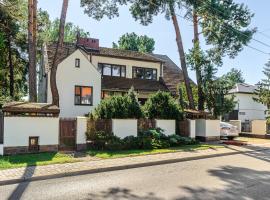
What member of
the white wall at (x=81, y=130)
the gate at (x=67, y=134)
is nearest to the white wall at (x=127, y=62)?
the white wall at (x=81, y=130)

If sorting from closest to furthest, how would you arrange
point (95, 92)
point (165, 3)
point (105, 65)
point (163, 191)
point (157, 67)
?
point (163, 191) → point (165, 3) → point (95, 92) → point (105, 65) → point (157, 67)

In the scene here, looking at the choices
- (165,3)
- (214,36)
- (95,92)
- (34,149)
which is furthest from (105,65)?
(34,149)

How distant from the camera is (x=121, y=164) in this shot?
12.6 m

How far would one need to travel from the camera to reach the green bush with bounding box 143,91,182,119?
21.1m

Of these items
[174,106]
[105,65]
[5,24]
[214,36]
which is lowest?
[174,106]

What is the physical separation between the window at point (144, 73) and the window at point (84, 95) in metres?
6.95

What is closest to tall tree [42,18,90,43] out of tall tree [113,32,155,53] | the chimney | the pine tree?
tall tree [113,32,155,53]

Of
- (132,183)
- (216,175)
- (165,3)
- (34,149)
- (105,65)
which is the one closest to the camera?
(132,183)

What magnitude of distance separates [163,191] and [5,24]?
28.4m

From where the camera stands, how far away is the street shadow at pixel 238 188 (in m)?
8.07

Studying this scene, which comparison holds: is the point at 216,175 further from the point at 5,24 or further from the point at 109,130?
the point at 5,24

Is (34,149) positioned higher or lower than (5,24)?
lower

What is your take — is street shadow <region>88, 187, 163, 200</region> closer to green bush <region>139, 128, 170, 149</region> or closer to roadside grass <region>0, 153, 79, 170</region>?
roadside grass <region>0, 153, 79, 170</region>

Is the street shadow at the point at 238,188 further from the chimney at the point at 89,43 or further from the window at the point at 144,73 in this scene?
the chimney at the point at 89,43
